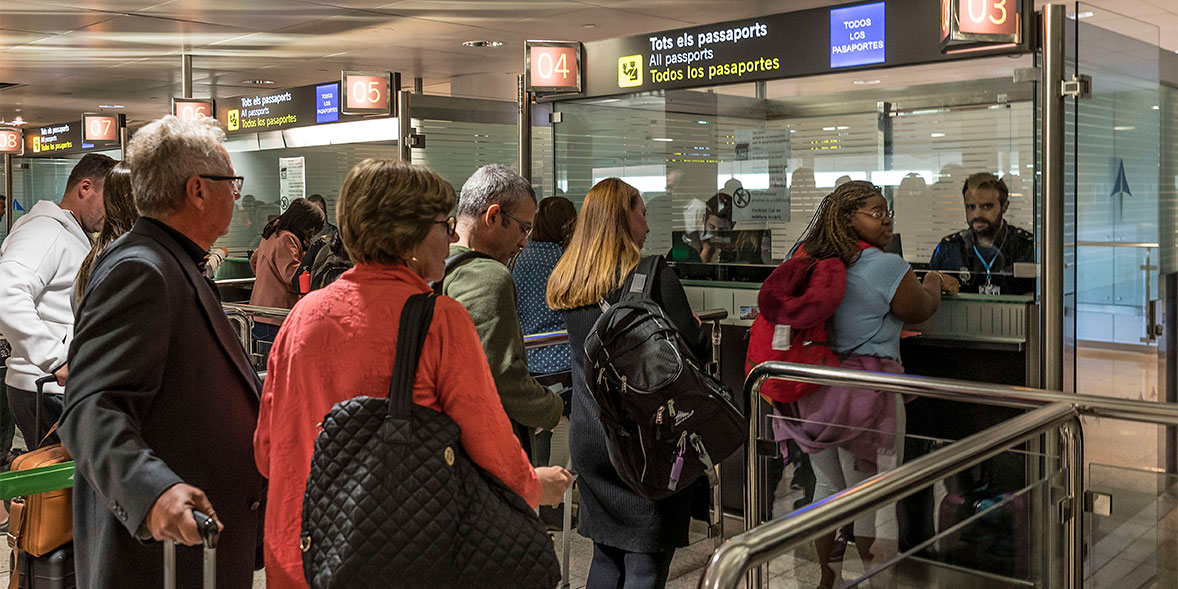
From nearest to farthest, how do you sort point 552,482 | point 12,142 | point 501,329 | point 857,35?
1. point 552,482
2. point 501,329
3. point 857,35
4. point 12,142

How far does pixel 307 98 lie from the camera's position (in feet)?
29.1

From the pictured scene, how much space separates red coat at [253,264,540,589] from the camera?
5.60 ft

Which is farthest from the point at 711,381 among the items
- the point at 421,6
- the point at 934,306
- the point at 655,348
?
the point at 421,6

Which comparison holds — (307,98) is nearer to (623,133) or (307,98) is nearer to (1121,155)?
(623,133)

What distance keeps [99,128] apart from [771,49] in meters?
10.0

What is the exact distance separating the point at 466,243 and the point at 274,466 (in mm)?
1238

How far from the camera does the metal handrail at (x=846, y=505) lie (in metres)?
1.38

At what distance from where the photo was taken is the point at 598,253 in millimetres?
3152

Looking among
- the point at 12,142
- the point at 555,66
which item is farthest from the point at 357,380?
the point at 12,142

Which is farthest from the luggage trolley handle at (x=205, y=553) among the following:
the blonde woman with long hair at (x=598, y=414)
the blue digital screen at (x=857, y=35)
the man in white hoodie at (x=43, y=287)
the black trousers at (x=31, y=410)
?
the blue digital screen at (x=857, y=35)

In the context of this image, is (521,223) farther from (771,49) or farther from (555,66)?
(555,66)

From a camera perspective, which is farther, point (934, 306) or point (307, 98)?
point (307, 98)

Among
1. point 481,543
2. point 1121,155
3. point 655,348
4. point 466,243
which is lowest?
point 481,543

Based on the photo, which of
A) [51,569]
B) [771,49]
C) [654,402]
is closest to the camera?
[51,569]
